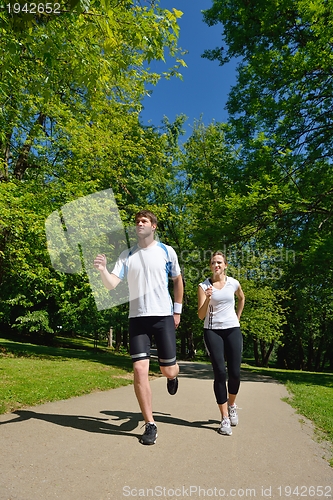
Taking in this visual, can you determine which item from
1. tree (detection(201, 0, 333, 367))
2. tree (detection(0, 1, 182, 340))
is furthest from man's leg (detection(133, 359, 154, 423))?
tree (detection(201, 0, 333, 367))

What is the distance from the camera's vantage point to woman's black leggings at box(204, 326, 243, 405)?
4.34 metres

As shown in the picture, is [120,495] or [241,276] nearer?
[120,495]

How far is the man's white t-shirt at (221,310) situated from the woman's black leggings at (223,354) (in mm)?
71

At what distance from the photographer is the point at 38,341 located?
27.4 meters

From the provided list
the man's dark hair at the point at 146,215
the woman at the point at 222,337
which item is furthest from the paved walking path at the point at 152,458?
the man's dark hair at the point at 146,215

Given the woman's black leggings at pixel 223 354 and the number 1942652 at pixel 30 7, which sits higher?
the number 1942652 at pixel 30 7

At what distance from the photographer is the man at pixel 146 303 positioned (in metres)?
3.72

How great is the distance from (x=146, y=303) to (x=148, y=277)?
265mm

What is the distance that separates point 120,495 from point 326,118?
12723 mm

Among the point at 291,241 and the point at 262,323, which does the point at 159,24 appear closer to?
the point at 291,241

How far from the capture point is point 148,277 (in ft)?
12.6

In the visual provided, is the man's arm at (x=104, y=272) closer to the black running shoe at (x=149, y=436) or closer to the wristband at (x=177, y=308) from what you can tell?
the wristband at (x=177, y=308)

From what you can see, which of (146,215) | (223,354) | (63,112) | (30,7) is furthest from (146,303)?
(63,112)

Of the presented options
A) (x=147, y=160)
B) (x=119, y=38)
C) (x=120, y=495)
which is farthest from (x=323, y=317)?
(x=120, y=495)
